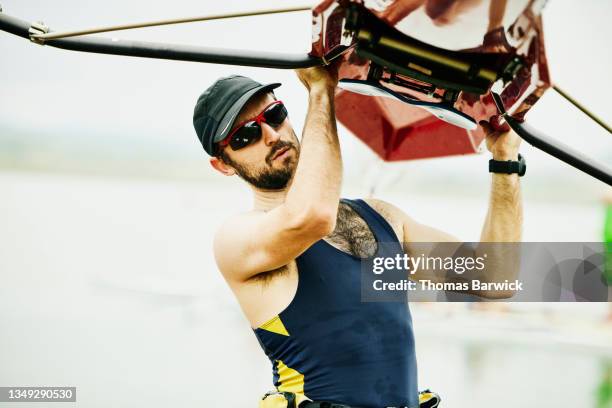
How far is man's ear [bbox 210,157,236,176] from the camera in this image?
1.37 metres

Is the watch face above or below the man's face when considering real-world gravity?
below

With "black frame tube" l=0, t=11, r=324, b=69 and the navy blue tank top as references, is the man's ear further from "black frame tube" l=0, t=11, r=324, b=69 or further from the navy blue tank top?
"black frame tube" l=0, t=11, r=324, b=69

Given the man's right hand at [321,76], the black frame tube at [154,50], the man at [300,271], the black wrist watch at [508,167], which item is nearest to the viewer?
the black frame tube at [154,50]

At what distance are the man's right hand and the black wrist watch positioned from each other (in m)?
0.45

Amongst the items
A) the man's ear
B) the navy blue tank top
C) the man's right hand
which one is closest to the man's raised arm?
the man's right hand

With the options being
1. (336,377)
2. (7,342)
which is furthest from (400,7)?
(7,342)

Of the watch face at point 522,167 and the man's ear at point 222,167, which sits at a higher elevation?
the man's ear at point 222,167

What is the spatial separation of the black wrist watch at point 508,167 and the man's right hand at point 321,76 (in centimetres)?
45

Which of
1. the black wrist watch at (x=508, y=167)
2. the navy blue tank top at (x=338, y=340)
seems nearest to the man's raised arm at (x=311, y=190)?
the navy blue tank top at (x=338, y=340)

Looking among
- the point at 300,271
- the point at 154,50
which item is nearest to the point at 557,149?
the point at 300,271

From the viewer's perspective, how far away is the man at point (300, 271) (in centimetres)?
121

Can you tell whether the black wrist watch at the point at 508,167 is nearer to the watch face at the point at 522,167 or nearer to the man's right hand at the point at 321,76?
the watch face at the point at 522,167

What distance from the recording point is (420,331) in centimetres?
446

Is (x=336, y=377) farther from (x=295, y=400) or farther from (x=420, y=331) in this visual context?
(x=420, y=331)
